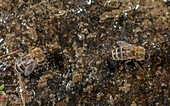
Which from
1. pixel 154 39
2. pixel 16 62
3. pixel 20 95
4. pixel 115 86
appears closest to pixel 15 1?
pixel 16 62

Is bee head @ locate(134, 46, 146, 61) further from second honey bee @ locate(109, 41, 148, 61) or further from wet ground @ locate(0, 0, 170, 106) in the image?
wet ground @ locate(0, 0, 170, 106)

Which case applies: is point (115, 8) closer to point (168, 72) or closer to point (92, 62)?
point (92, 62)

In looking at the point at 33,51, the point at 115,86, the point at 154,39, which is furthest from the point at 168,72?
the point at 33,51

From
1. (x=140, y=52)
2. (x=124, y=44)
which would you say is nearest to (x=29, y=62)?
(x=124, y=44)

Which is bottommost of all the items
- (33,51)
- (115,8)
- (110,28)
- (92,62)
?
(92,62)

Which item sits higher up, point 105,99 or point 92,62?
point 92,62

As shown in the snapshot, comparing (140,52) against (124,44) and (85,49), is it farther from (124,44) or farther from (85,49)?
(85,49)

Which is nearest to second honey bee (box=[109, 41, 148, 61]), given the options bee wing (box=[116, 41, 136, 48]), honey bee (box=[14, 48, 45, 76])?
bee wing (box=[116, 41, 136, 48])

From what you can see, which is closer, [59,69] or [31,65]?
[31,65]
